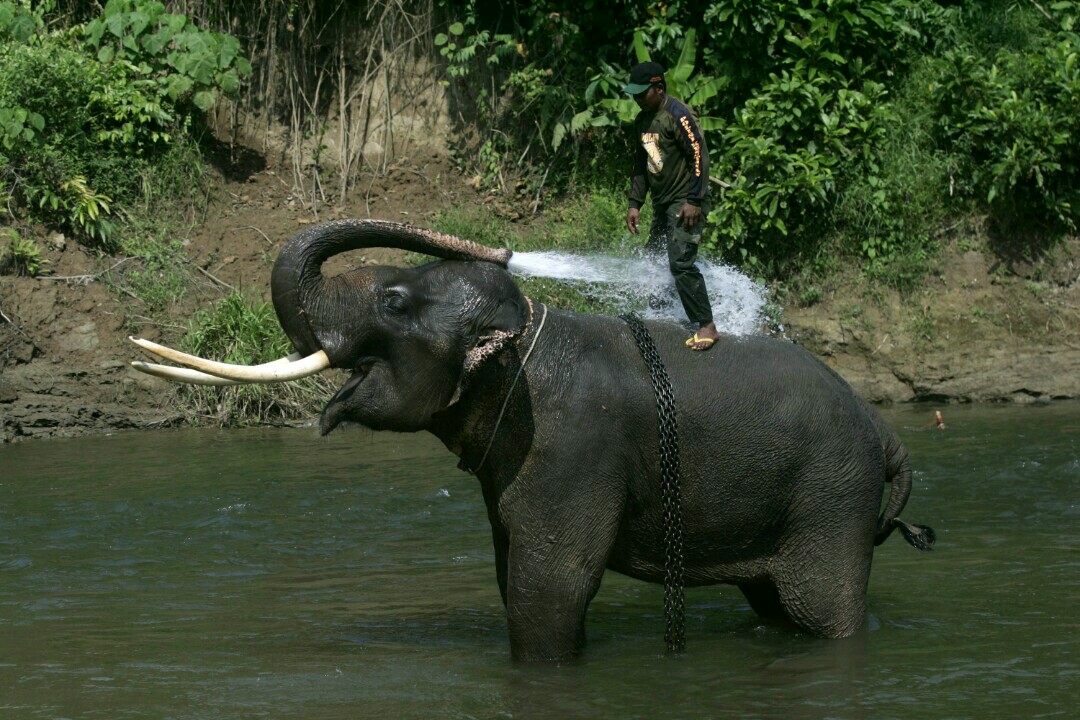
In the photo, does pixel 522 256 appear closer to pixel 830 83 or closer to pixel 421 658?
pixel 421 658

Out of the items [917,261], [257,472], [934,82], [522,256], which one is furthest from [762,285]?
[522,256]

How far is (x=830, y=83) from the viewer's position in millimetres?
13727

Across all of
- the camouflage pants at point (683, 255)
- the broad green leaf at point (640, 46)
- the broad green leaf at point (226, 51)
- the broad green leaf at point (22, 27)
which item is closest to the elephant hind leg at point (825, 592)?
the camouflage pants at point (683, 255)

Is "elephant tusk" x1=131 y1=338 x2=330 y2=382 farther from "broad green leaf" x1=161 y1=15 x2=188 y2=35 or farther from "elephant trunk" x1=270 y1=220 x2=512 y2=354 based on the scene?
"broad green leaf" x1=161 y1=15 x2=188 y2=35

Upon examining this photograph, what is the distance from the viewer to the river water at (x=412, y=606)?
5730 millimetres

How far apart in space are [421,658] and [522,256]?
1.77 metres

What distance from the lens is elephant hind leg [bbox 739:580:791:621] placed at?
673cm

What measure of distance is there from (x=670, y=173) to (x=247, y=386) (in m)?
6.00

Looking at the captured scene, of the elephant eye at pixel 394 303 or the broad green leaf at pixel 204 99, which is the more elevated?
the elephant eye at pixel 394 303

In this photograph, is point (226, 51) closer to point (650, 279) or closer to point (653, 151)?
point (653, 151)

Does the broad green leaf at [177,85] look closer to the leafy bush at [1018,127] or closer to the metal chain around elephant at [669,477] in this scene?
the leafy bush at [1018,127]

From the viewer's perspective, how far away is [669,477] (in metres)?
5.96

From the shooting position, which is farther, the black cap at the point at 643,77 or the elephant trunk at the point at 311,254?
the black cap at the point at 643,77

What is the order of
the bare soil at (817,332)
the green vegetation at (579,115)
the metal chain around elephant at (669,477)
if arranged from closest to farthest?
the metal chain around elephant at (669,477) → the bare soil at (817,332) → the green vegetation at (579,115)
